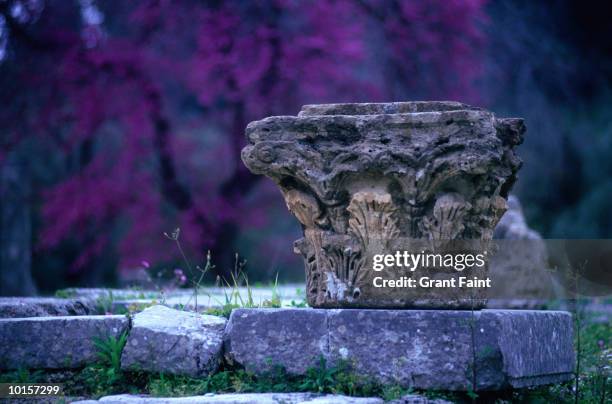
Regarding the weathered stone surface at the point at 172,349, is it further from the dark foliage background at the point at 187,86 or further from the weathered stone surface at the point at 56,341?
the dark foliage background at the point at 187,86

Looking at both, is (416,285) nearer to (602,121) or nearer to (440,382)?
(440,382)

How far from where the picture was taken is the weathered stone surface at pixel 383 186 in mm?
4250

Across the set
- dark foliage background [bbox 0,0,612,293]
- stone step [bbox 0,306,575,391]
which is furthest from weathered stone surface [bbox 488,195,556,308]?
stone step [bbox 0,306,575,391]

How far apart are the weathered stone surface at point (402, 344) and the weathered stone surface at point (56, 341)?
0.70 m

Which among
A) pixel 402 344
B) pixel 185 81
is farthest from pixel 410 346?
pixel 185 81

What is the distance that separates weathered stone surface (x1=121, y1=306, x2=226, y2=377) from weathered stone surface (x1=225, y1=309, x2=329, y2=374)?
0.40 ft

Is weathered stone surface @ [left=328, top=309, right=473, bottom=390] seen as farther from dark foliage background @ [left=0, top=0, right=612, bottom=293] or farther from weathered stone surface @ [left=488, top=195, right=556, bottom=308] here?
dark foliage background @ [left=0, top=0, right=612, bottom=293]

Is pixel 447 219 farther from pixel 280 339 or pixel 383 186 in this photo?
pixel 280 339

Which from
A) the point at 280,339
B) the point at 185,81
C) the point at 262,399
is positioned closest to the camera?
the point at 262,399

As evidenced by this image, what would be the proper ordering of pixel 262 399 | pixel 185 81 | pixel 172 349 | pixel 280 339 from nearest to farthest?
pixel 262 399 < pixel 280 339 < pixel 172 349 < pixel 185 81

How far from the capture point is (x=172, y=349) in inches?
168

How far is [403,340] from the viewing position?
159 inches

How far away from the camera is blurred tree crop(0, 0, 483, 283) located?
11016 mm

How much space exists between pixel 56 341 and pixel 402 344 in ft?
5.97
